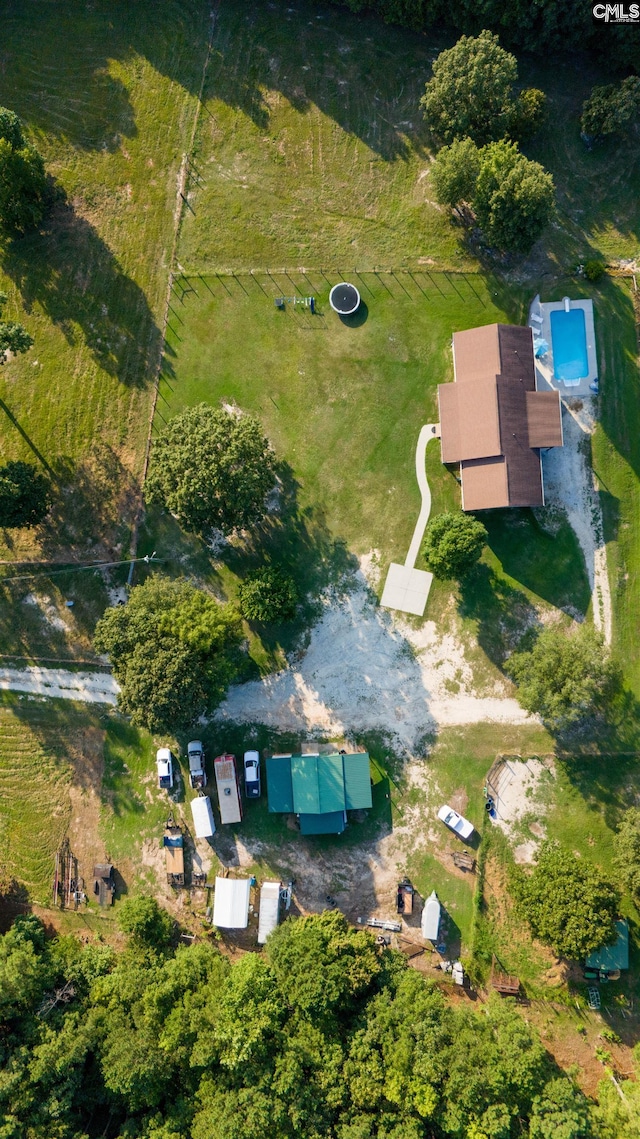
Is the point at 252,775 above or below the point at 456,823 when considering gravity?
above

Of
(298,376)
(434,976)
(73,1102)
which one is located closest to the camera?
(73,1102)

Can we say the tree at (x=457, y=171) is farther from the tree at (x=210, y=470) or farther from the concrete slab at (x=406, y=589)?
the concrete slab at (x=406, y=589)

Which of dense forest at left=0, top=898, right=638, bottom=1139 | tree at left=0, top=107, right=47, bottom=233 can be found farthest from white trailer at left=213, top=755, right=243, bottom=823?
tree at left=0, top=107, right=47, bottom=233

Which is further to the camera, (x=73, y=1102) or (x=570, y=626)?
(x=570, y=626)

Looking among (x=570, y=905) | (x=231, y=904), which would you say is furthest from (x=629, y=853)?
(x=231, y=904)

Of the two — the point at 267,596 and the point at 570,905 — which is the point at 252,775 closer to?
the point at 267,596

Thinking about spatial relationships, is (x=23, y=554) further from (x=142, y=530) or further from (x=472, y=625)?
(x=472, y=625)

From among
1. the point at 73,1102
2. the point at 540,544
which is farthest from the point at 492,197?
the point at 73,1102
